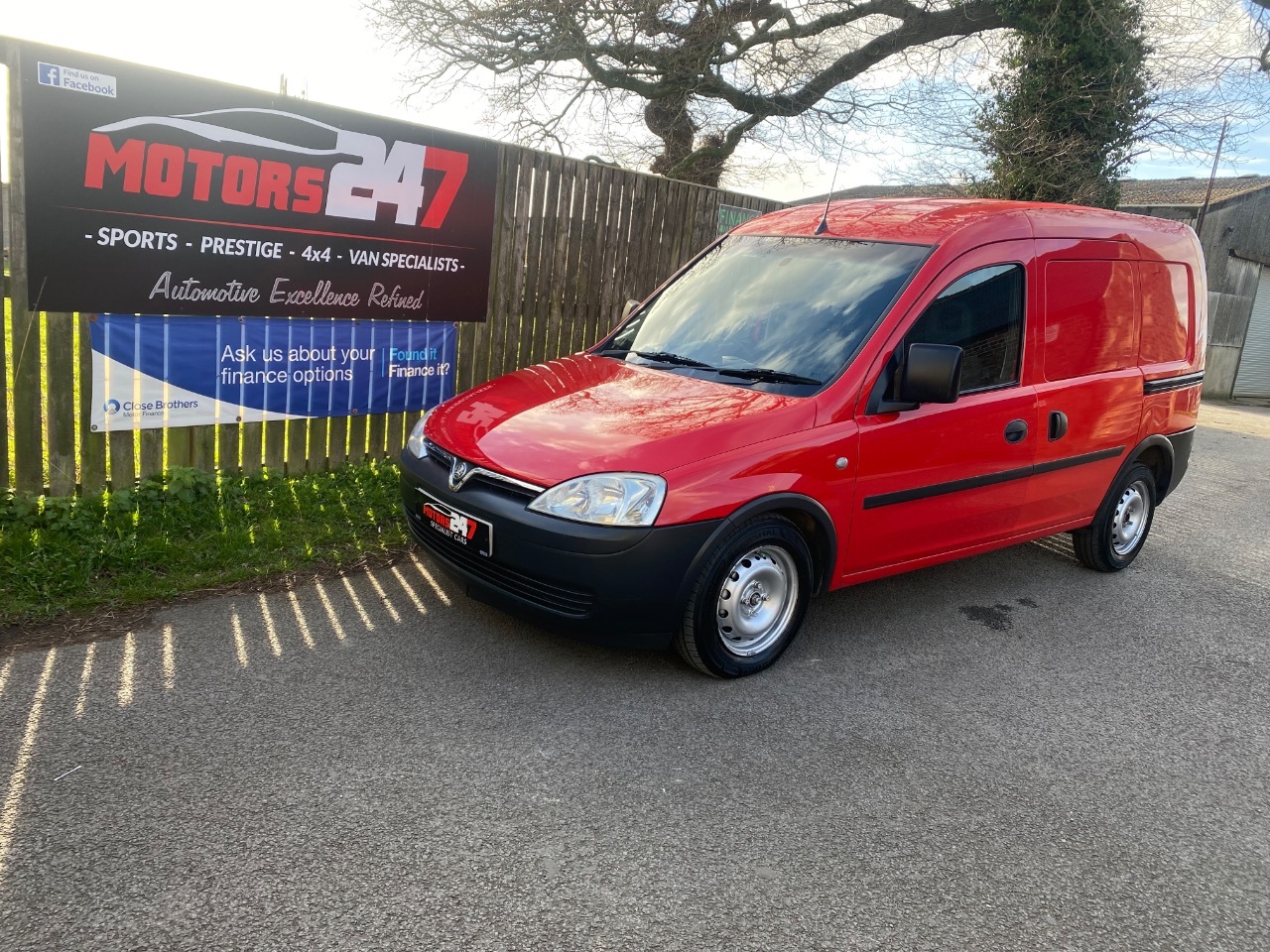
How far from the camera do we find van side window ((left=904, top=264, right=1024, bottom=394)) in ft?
15.2

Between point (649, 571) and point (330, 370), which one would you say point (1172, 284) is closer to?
point (649, 571)

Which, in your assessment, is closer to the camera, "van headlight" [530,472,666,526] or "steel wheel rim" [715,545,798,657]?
"van headlight" [530,472,666,526]

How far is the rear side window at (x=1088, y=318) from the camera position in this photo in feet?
16.9

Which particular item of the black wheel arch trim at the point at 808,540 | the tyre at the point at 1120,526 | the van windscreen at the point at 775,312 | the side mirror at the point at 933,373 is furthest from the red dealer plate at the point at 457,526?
the tyre at the point at 1120,526

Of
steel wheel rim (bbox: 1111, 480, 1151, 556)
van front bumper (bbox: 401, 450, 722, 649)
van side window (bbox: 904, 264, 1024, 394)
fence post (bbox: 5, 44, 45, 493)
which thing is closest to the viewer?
van front bumper (bbox: 401, 450, 722, 649)

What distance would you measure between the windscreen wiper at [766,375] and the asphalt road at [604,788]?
4.31ft

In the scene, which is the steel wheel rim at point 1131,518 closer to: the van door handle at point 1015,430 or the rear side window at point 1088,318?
the rear side window at point 1088,318

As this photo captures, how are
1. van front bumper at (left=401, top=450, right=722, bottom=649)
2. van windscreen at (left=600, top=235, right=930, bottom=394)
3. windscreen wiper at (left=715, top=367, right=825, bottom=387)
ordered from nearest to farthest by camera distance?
van front bumper at (left=401, top=450, right=722, bottom=649), windscreen wiper at (left=715, top=367, right=825, bottom=387), van windscreen at (left=600, top=235, right=930, bottom=394)

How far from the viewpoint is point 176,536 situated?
205 inches

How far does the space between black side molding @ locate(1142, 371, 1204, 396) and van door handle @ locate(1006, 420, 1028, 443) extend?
1.39 meters

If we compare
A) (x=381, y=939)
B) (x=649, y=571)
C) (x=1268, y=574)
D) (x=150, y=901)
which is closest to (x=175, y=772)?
(x=150, y=901)

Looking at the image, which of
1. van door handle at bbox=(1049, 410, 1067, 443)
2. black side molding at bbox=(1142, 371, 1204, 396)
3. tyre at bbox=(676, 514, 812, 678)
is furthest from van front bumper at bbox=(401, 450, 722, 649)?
black side molding at bbox=(1142, 371, 1204, 396)

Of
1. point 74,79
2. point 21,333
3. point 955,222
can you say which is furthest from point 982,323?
point 21,333

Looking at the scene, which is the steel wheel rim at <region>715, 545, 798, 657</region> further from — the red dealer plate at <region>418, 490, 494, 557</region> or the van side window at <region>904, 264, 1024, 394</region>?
the van side window at <region>904, 264, 1024, 394</region>
